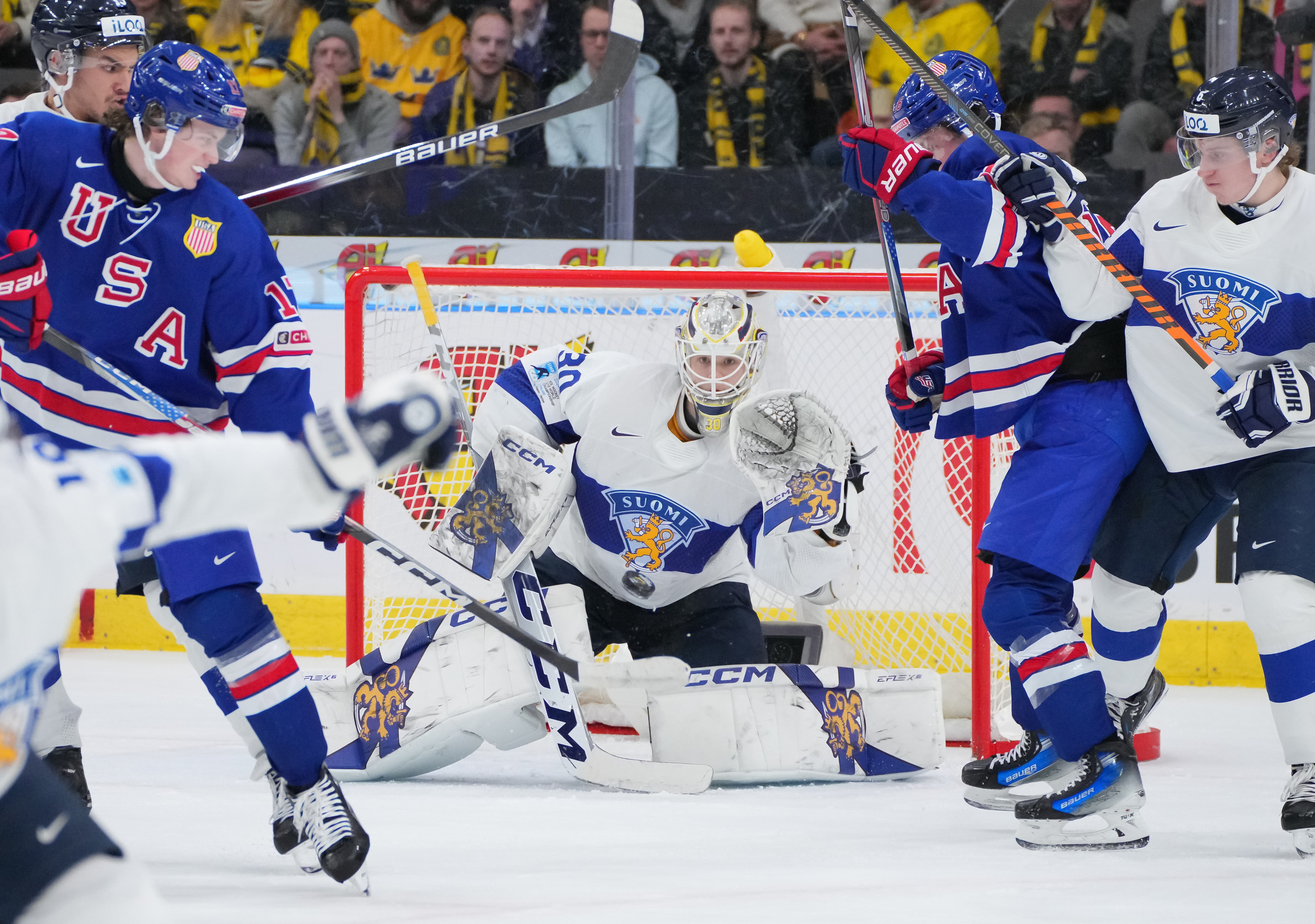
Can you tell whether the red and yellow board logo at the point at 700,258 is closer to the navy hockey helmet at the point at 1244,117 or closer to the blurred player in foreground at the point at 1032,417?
the blurred player in foreground at the point at 1032,417

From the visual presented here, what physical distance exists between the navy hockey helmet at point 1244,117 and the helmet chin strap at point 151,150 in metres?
1.53

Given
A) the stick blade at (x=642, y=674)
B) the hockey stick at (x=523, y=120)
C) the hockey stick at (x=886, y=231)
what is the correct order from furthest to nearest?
the hockey stick at (x=523, y=120), the stick blade at (x=642, y=674), the hockey stick at (x=886, y=231)

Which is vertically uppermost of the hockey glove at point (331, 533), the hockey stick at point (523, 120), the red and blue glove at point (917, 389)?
the hockey stick at point (523, 120)

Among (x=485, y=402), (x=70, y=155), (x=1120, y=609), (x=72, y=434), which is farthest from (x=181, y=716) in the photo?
(x=1120, y=609)

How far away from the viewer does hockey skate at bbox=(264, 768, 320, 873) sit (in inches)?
84.0

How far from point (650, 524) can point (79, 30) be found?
144cm

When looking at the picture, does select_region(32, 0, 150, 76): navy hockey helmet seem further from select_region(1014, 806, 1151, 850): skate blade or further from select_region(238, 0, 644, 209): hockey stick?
select_region(1014, 806, 1151, 850): skate blade

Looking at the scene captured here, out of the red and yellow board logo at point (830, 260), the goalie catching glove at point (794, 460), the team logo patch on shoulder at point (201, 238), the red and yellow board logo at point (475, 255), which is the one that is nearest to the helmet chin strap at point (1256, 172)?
the goalie catching glove at point (794, 460)

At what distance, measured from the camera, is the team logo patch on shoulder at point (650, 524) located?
120 inches

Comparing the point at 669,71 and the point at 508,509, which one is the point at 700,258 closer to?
the point at 669,71

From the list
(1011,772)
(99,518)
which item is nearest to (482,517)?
(1011,772)

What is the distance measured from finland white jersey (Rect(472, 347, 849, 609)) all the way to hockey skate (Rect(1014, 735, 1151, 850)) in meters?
0.73

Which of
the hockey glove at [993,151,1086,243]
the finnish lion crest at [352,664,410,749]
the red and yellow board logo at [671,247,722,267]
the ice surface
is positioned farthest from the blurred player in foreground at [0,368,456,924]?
the red and yellow board logo at [671,247,722,267]

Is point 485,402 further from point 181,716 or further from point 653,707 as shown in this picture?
point 181,716
